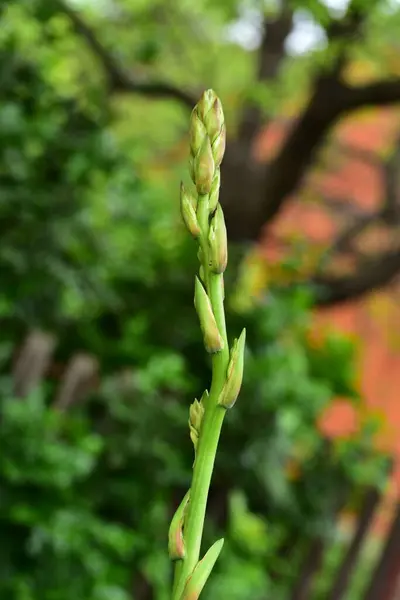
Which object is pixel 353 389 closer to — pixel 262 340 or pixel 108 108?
pixel 262 340

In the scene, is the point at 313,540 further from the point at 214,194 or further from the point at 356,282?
the point at 214,194

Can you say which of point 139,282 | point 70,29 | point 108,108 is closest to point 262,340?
point 139,282

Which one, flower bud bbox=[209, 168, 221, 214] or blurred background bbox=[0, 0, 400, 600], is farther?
blurred background bbox=[0, 0, 400, 600]

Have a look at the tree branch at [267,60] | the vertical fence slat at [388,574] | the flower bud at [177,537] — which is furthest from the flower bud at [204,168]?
the tree branch at [267,60]

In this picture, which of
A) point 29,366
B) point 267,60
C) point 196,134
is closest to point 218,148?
point 196,134

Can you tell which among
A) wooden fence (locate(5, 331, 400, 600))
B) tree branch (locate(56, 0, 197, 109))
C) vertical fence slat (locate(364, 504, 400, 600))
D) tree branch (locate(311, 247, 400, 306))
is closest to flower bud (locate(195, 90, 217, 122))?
wooden fence (locate(5, 331, 400, 600))

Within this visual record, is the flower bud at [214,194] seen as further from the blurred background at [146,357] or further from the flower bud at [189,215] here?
the blurred background at [146,357]

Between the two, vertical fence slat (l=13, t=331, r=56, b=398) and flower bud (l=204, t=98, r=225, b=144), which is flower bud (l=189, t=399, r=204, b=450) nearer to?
flower bud (l=204, t=98, r=225, b=144)

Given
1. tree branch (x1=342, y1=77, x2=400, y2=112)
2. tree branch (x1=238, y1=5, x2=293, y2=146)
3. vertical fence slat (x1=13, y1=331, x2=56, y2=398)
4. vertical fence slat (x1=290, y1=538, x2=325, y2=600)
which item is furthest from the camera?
tree branch (x1=238, y1=5, x2=293, y2=146)
